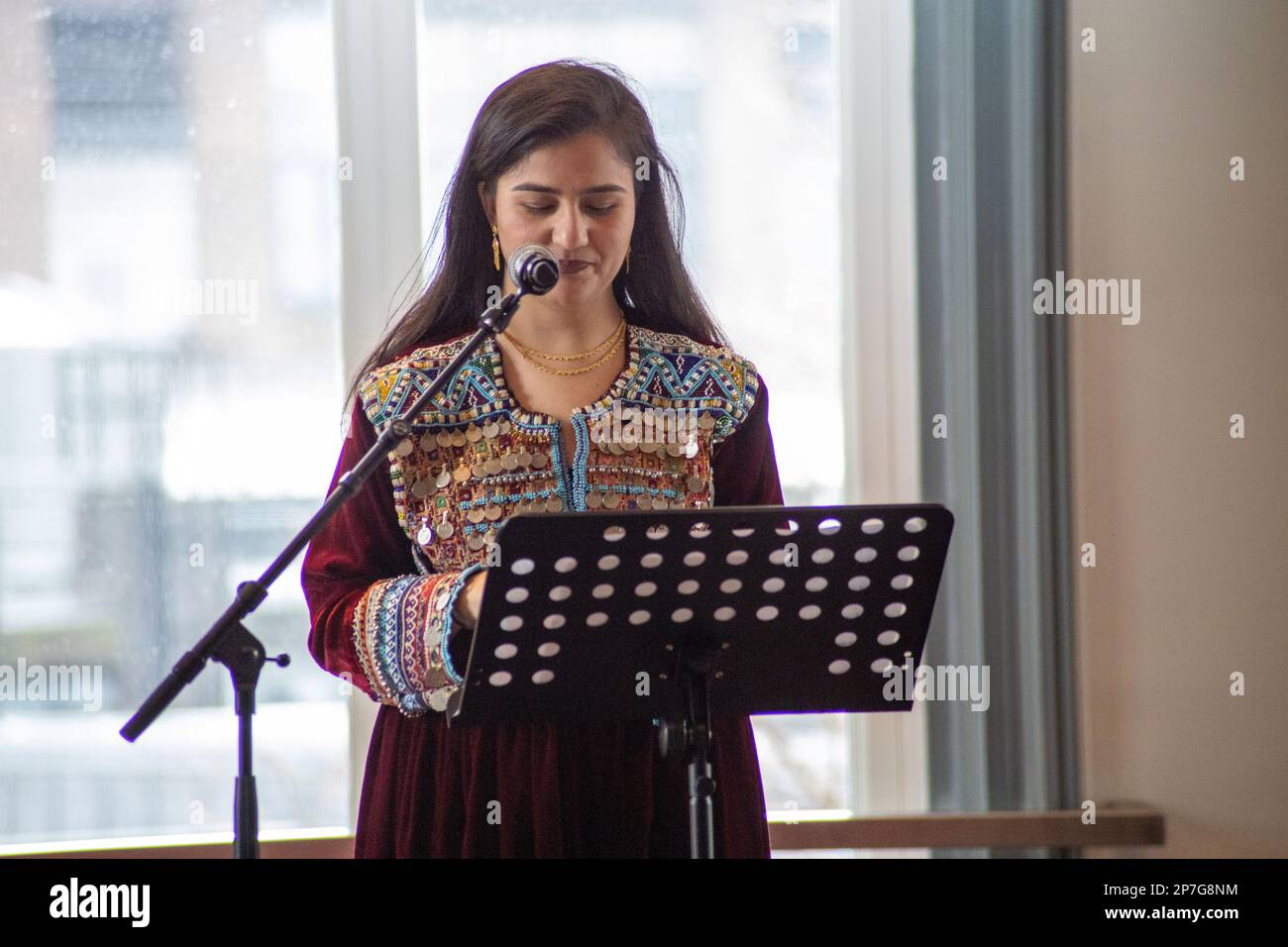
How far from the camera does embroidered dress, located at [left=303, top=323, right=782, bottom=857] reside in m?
1.52

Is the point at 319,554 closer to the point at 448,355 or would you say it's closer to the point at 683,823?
the point at 448,355

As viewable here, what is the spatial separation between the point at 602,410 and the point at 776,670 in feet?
1.54

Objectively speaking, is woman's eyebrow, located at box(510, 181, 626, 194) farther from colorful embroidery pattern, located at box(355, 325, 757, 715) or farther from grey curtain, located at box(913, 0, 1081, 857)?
grey curtain, located at box(913, 0, 1081, 857)

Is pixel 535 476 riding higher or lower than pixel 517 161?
lower

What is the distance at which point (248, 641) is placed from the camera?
1.31m

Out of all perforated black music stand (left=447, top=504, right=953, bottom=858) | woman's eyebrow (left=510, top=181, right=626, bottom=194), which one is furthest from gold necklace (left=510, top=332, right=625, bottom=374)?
perforated black music stand (left=447, top=504, right=953, bottom=858)

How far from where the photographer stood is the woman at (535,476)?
1.52 meters

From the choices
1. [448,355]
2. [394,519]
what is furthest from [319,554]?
[448,355]

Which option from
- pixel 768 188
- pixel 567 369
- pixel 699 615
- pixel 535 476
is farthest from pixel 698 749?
pixel 768 188

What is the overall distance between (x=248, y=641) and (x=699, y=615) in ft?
1.60

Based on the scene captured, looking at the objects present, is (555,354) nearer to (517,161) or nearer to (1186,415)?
(517,161)

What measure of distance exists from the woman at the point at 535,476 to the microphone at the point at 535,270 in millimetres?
191

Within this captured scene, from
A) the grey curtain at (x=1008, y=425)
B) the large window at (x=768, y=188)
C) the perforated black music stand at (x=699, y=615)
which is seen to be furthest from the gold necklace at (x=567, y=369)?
the grey curtain at (x=1008, y=425)
